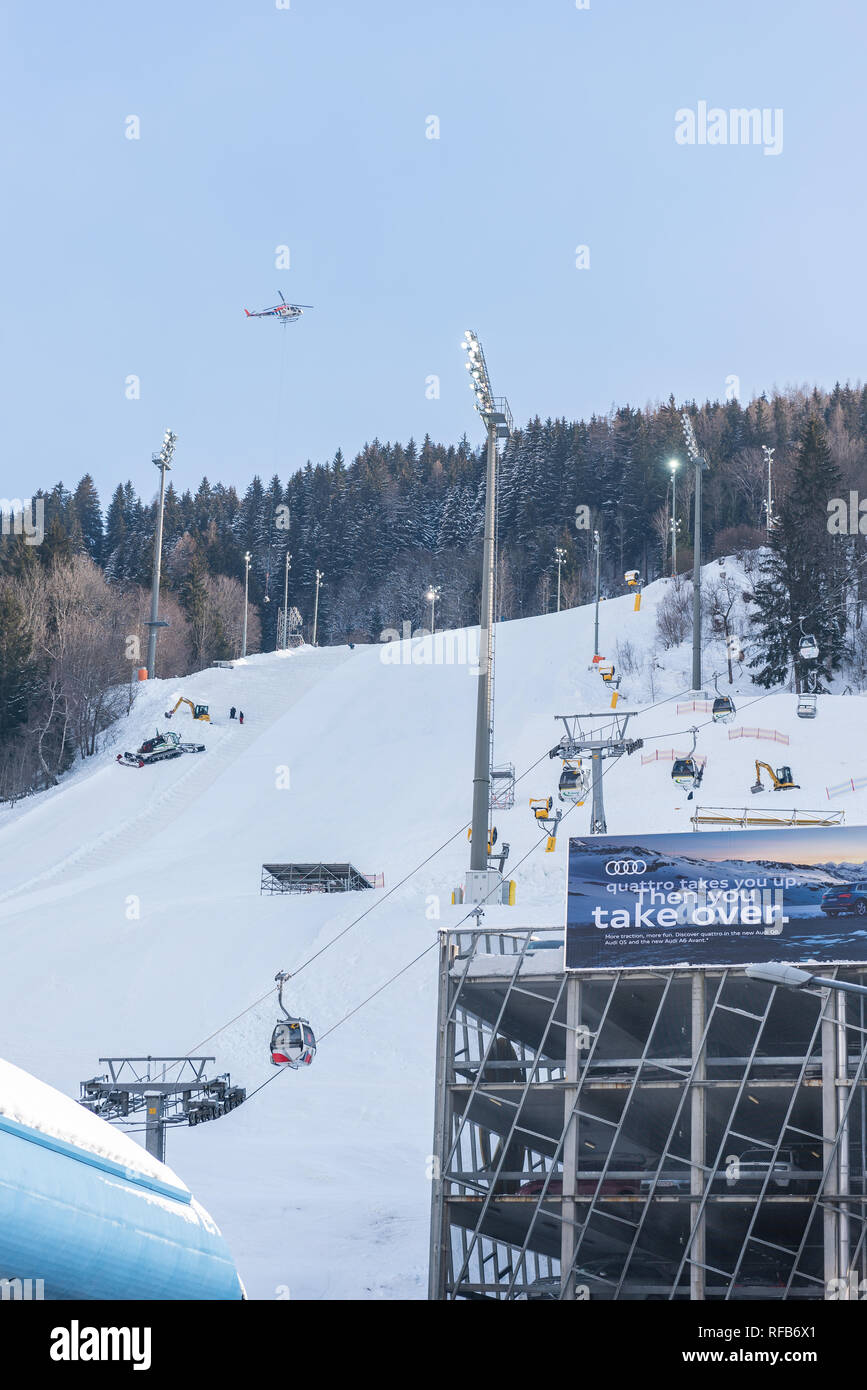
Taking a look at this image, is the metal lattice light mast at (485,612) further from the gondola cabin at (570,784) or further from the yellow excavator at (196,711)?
the yellow excavator at (196,711)

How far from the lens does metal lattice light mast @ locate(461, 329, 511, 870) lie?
29.0 meters

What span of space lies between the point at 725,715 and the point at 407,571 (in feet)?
300

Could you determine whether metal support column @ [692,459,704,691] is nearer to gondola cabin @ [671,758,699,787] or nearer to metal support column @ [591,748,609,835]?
gondola cabin @ [671,758,699,787]

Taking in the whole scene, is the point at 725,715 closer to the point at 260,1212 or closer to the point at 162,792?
the point at 162,792

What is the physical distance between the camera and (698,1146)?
19.1 meters

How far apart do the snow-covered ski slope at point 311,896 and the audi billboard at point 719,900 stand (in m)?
6.60

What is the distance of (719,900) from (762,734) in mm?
32969

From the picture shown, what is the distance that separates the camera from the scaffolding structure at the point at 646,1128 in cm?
1902

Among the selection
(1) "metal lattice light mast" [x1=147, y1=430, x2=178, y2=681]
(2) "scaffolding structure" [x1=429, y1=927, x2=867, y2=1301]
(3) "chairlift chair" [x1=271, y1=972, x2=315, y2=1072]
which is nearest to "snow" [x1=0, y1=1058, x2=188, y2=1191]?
(2) "scaffolding structure" [x1=429, y1=927, x2=867, y2=1301]

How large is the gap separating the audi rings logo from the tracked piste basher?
47.5 meters

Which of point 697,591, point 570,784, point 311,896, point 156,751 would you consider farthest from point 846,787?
point 156,751

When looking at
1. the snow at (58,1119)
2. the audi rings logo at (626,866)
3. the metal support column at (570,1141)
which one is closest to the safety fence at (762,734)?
the audi rings logo at (626,866)

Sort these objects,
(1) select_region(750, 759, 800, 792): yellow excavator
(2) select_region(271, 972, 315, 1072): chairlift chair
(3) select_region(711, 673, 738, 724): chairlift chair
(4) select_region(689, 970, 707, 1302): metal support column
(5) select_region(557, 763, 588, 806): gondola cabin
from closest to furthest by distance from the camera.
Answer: (4) select_region(689, 970, 707, 1302): metal support column
(2) select_region(271, 972, 315, 1072): chairlift chair
(5) select_region(557, 763, 588, 806): gondola cabin
(1) select_region(750, 759, 800, 792): yellow excavator
(3) select_region(711, 673, 738, 724): chairlift chair
